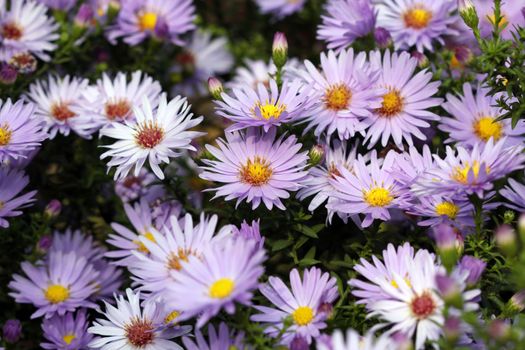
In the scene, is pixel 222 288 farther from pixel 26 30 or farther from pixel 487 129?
pixel 26 30

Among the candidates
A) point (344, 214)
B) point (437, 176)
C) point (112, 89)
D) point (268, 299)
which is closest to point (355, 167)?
→ point (344, 214)

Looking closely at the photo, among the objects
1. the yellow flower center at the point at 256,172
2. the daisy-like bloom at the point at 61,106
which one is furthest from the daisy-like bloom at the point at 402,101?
the daisy-like bloom at the point at 61,106

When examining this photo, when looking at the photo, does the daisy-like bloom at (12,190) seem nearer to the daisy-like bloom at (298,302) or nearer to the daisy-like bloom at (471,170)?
the daisy-like bloom at (298,302)

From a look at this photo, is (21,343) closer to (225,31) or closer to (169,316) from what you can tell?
(169,316)

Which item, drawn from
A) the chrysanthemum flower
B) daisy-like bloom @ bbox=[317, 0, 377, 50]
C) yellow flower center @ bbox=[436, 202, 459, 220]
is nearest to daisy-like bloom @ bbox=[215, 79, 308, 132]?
daisy-like bloom @ bbox=[317, 0, 377, 50]

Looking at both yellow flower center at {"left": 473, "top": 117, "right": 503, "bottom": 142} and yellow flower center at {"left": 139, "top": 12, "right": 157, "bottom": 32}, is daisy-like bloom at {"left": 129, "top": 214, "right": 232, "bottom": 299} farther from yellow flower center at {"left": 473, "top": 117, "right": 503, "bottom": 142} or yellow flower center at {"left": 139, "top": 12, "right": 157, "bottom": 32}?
yellow flower center at {"left": 139, "top": 12, "right": 157, "bottom": 32}

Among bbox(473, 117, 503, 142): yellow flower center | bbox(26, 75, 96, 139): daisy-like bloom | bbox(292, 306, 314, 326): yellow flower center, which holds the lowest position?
bbox(292, 306, 314, 326): yellow flower center
